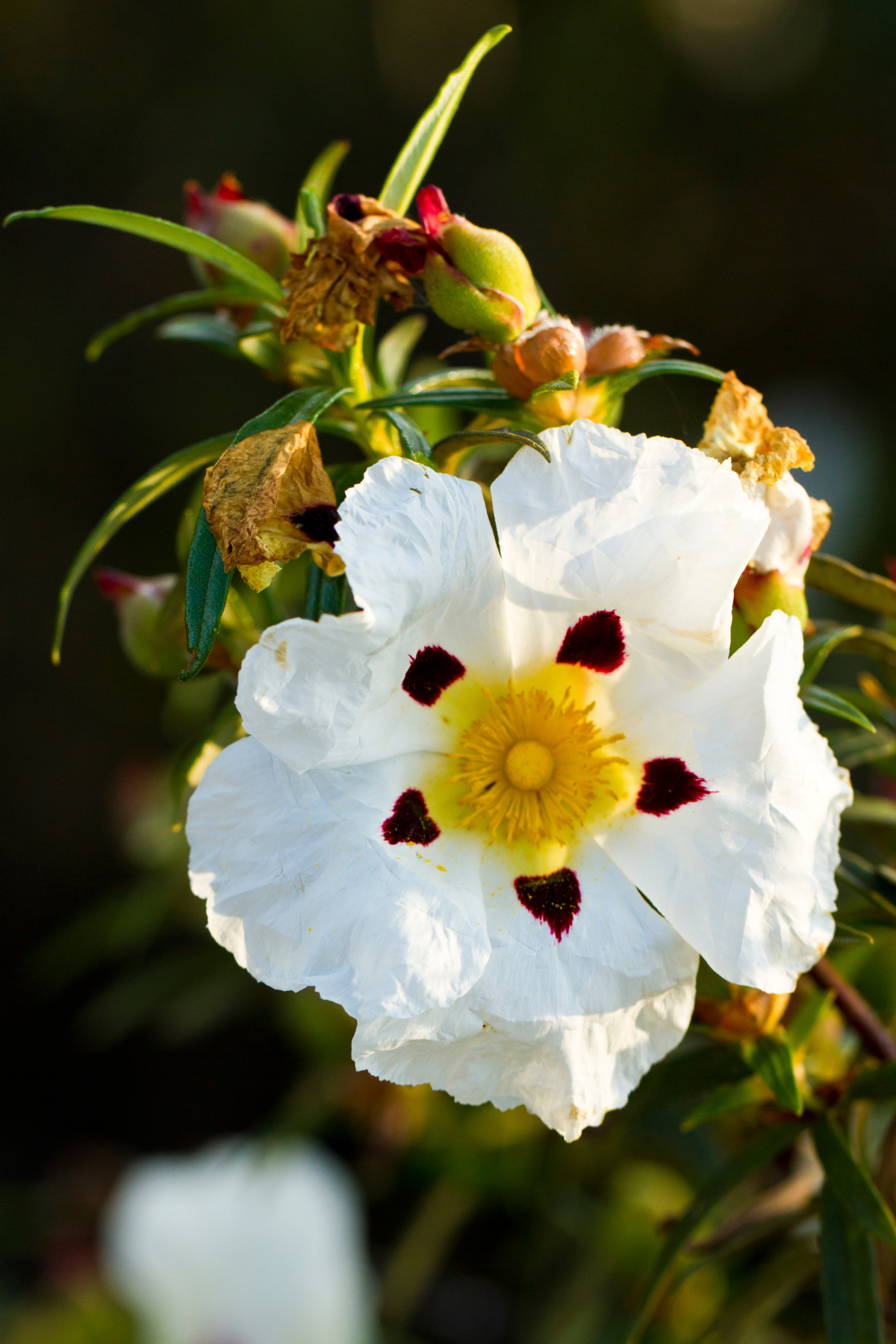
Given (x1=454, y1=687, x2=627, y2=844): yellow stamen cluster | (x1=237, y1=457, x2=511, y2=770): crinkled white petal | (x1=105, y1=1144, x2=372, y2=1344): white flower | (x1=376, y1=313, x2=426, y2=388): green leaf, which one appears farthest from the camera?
(x1=105, y1=1144, x2=372, y2=1344): white flower

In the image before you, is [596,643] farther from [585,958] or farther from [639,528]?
[585,958]

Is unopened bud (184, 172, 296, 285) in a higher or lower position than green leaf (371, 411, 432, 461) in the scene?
higher

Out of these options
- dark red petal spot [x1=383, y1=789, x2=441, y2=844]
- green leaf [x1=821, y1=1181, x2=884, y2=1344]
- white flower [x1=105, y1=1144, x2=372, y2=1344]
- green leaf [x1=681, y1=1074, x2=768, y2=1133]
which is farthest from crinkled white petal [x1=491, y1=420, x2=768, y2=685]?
white flower [x1=105, y1=1144, x2=372, y2=1344]

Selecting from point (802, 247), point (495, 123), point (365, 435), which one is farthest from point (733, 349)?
point (365, 435)

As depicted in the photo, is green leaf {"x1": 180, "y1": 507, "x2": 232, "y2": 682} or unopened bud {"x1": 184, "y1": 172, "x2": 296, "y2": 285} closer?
green leaf {"x1": 180, "y1": 507, "x2": 232, "y2": 682}

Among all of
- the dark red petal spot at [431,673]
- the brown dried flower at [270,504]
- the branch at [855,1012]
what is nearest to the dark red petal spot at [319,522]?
the brown dried flower at [270,504]

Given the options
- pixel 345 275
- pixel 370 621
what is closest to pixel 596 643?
pixel 370 621

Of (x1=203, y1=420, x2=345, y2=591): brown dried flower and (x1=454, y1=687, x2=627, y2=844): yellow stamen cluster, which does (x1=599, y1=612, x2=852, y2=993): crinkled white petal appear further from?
(x1=203, y1=420, x2=345, y2=591): brown dried flower
